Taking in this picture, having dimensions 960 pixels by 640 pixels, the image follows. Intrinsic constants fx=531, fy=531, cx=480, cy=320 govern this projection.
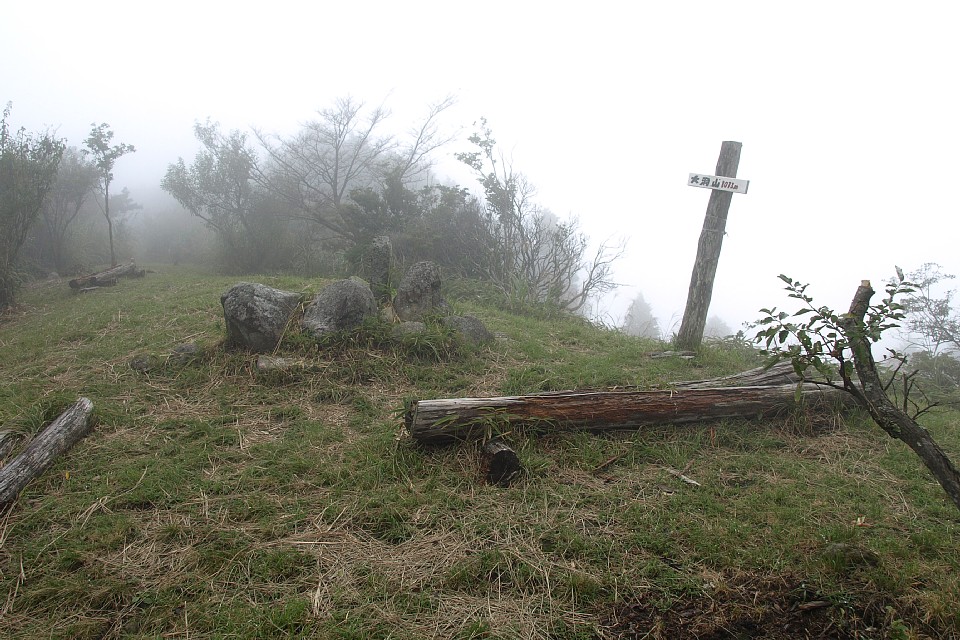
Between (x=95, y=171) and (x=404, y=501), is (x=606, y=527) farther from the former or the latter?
(x=95, y=171)

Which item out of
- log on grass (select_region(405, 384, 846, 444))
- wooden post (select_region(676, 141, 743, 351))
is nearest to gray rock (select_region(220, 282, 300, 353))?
log on grass (select_region(405, 384, 846, 444))

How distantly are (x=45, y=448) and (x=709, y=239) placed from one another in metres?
6.15

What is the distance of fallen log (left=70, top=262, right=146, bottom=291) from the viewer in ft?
35.0

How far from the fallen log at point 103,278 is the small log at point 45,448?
8.60m

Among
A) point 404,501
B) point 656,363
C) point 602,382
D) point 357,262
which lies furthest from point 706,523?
point 357,262

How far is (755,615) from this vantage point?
1.99 m

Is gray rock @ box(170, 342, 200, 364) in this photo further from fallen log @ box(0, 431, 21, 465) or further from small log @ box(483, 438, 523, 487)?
small log @ box(483, 438, 523, 487)

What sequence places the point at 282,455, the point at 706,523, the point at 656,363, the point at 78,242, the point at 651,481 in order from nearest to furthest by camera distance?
the point at 706,523, the point at 651,481, the point at 282,455, the point at 656,363, the point at 78,242

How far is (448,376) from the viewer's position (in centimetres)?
496

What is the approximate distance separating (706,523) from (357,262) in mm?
9210

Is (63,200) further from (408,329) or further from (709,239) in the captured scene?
(709,239)

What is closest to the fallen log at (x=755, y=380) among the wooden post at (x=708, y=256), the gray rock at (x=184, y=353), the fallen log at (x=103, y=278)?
the wooden post at (x=708, y=256)

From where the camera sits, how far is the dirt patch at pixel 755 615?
1.91 metres

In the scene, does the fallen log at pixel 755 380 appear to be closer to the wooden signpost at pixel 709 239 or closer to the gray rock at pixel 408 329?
the wooden signpost at pixel 709 239
